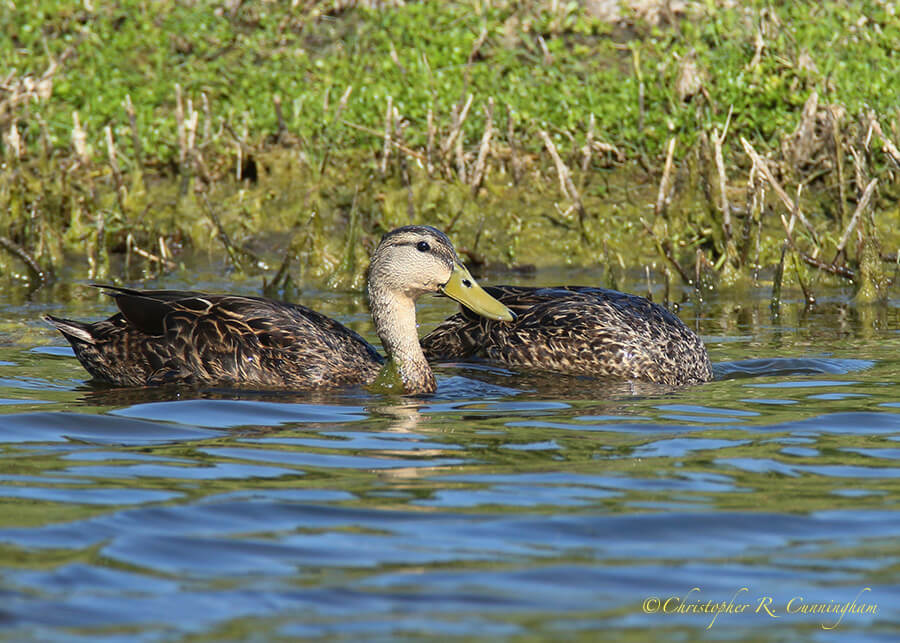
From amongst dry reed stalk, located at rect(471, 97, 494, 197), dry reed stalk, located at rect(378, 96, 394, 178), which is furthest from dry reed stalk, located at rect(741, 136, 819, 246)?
dry reed stalk, located at rect(378, 96, 394, 178)

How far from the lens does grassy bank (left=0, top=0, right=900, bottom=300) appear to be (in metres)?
12.0

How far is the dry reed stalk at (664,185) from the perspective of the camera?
39.3 feet

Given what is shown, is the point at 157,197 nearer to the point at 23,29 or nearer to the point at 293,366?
the point at 23,29

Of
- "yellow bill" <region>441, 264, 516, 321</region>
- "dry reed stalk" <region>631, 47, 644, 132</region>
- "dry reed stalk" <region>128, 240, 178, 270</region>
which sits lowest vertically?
"yellow bill" <region>441, 264, 516, 321</region>

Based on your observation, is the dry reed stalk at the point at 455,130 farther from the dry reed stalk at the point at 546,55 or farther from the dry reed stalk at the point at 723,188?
the dry reed stalk at the point at 723,188

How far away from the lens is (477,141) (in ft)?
44.0

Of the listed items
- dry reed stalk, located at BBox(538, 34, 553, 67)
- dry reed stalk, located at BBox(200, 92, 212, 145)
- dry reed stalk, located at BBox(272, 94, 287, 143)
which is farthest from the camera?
dry reed stalk, located at BBox(538, 34, 553, 67)

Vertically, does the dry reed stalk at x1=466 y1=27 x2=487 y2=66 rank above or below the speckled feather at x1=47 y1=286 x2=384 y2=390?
above

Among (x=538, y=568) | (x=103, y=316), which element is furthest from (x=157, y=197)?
(x=538, y=568)

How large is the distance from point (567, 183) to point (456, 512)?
24.0 ft

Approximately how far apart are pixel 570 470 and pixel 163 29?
11.0 meters

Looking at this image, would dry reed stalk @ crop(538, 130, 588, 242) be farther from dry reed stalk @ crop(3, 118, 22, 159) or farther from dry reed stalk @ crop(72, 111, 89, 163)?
dry reed stalk @ crop(3, 118, 22, 159)

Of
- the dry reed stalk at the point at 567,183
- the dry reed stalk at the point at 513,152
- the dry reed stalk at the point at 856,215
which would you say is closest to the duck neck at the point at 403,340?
the dry reed stalk at the point at 567,183

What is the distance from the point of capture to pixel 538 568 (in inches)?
175
